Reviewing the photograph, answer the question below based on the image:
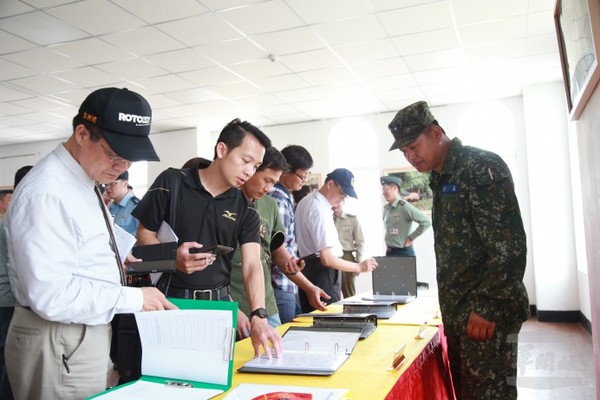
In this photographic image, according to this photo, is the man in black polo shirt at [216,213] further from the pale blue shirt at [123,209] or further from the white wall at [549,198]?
the white wall at [549,198]

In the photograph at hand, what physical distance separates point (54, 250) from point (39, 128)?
7.45 metres

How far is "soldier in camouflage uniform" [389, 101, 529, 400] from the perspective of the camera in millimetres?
1627

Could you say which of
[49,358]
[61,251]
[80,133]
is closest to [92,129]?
[80,133]

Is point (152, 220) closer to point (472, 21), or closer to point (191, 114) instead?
point (472, 21)

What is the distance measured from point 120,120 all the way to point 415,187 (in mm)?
6334

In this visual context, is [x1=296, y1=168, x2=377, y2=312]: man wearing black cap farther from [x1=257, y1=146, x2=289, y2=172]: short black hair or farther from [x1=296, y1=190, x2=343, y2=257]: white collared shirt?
[x1=257, y1=146, x2=289, y2=172]: short black hair

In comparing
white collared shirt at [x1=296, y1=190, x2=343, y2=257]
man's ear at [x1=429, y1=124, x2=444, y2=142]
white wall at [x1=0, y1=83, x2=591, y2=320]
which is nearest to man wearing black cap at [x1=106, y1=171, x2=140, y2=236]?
white collared shirt at [x1=296, y1=190, x2=343, y2=257]

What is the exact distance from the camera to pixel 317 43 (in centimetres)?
450

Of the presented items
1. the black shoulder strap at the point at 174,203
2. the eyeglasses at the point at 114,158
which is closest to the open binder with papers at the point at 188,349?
the eyeglasses at the point at 114,158

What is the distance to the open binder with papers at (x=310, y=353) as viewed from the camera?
1303mm

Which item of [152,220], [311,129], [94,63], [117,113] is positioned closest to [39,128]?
[94,63]

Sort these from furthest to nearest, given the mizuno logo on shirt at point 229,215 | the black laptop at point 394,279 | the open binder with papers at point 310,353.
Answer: the black laptop at point 394,279, the mizuno logo on shirt at point 229,215, the open binder with papers at point 310,353

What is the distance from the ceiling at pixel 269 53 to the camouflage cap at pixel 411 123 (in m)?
2.09

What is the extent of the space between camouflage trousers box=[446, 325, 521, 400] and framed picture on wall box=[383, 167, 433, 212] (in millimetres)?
5460
